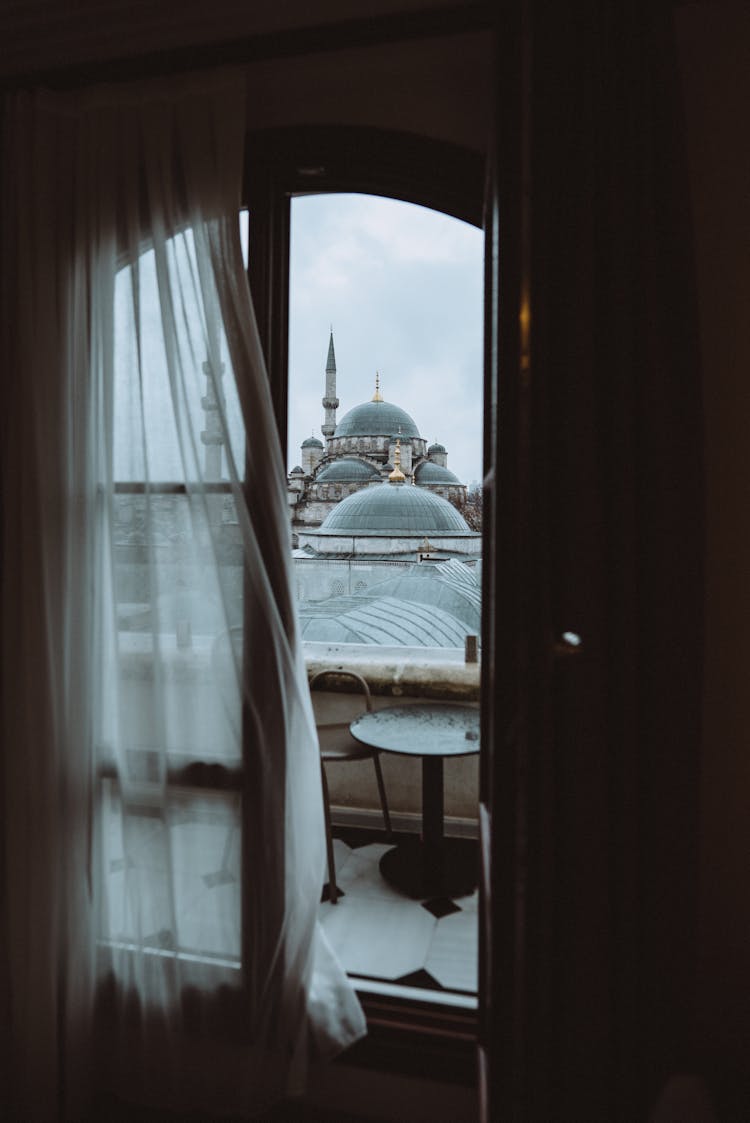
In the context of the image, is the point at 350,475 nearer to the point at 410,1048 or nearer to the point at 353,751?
the point at 353,751

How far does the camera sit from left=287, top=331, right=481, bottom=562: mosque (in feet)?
51.3

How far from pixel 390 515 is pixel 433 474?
6.48m

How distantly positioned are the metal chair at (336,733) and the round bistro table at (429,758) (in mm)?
131

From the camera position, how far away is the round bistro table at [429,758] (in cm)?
242

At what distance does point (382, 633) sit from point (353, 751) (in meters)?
1.65

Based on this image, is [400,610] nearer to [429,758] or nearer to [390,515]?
[429,758]

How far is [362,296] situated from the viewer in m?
3.30

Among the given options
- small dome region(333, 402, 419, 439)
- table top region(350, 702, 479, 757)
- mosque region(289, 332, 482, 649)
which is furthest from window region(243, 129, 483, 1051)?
small dome region(333, 402, 419, 439)

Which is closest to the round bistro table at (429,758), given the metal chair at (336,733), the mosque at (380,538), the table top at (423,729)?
the table top at (423,729)

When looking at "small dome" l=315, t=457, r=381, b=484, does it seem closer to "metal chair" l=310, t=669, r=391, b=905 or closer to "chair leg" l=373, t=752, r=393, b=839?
"metal chair" l=310, t=669, r=391, b=905

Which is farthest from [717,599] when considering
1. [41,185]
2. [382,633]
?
[382,633]

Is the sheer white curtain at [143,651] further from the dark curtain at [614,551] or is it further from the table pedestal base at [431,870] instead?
the table pedestal base at [431,870]

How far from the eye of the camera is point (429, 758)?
2547mm

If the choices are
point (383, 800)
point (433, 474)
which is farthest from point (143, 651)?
point (433, 474)
